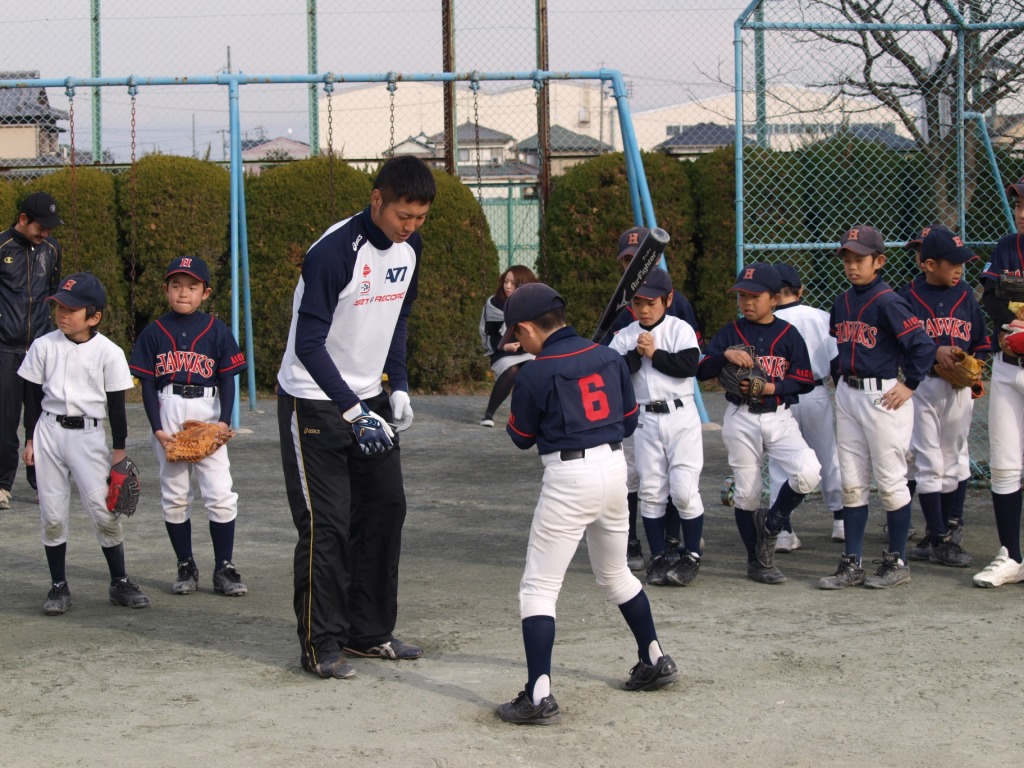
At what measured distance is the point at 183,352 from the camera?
20.8 feet

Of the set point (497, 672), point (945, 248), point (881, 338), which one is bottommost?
point (497, 672)

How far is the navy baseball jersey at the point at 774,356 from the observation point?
6.44 meters

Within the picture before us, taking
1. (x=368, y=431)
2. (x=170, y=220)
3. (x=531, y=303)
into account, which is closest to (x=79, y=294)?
(x=368, y=431)

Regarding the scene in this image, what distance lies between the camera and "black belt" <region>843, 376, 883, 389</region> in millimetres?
6270

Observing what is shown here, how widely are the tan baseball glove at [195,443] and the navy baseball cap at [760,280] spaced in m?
2.79

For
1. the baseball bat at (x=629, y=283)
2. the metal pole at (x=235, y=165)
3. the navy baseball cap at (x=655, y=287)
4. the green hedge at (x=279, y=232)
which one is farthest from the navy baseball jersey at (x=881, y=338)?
the green hedge at (x=279, y=232)

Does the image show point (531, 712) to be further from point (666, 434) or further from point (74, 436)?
point (74, 436)

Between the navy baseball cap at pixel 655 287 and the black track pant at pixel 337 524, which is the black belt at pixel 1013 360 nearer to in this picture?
the navy baseball cap at pixel 655 287

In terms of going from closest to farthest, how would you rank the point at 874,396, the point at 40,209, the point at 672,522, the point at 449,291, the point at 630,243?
the point at 874,396 → the point at 672,522 → the point at 630,243 → the point at 40,209 → the point at 449,291

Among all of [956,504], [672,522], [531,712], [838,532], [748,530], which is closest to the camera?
[531,712]

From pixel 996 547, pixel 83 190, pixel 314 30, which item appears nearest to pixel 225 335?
pixel 996 547

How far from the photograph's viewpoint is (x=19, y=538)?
24.9 feet

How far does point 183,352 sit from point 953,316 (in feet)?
13.8

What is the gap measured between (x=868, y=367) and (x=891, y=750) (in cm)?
265
